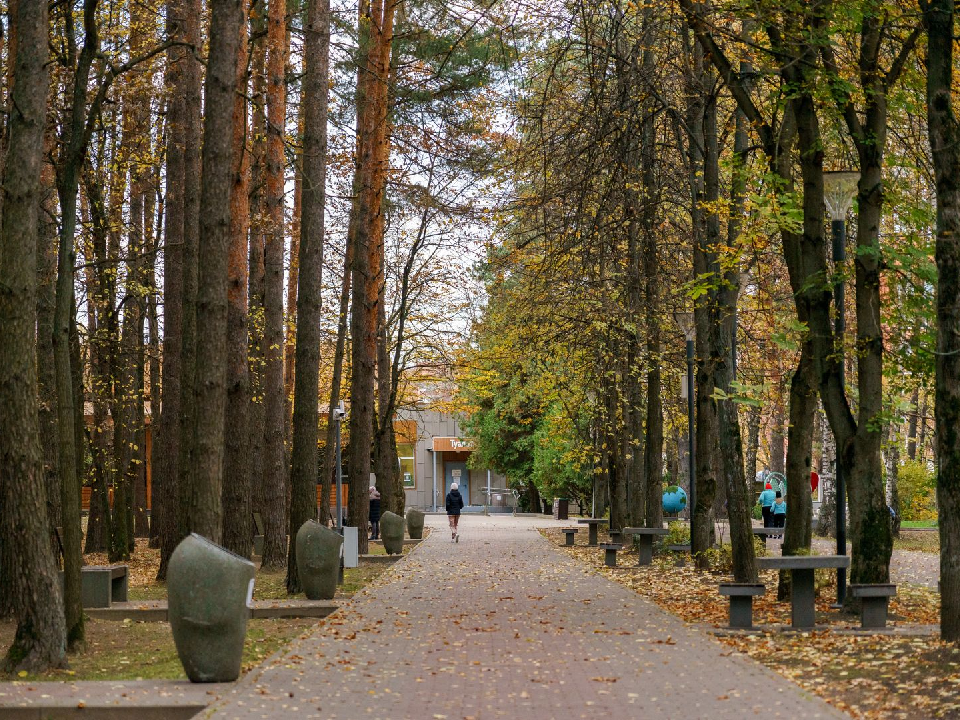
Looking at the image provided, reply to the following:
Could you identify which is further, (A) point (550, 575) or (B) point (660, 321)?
(B) point (660, 321)

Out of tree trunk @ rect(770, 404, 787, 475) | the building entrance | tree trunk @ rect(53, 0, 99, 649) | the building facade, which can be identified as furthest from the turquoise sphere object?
tree trunk @ rect(53, 0, 99, 649)

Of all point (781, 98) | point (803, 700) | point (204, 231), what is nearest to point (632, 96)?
point (781, 98)

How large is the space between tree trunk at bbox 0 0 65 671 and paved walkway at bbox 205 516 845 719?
72.0 inches

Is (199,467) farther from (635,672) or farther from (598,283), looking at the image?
(598,283)

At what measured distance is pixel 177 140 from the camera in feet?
69.4

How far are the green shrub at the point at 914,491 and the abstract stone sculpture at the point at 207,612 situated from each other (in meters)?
35.8

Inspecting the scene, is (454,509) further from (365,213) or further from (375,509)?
(365,213)

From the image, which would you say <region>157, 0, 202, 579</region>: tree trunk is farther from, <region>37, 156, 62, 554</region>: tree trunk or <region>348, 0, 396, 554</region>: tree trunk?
<region>348, 0, 396, 554</region>: tree trunk

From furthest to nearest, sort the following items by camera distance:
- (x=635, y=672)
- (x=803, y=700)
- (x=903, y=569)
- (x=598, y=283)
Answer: (x=598, y=283), (x=903, y=569), (x=635, y=672), (x=803, y=700)

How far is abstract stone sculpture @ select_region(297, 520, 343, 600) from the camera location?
17.1 m

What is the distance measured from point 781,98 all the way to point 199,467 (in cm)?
726

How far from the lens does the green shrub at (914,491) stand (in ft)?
143

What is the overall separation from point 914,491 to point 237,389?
95.9 ft

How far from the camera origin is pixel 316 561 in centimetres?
1712
